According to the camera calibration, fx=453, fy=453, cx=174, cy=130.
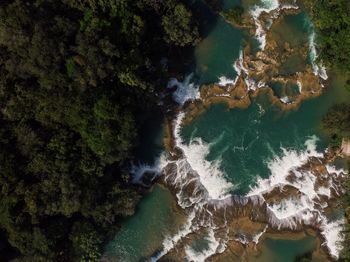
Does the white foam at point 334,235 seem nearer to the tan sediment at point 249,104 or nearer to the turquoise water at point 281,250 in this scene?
the tan sediment at point 249,104

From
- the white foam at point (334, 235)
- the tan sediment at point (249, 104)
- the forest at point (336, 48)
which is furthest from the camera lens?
the white foam at point (334, 235)

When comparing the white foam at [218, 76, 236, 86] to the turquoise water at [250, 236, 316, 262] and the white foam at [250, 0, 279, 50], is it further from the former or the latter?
the turquoise water at [250, 236, 316, 262]

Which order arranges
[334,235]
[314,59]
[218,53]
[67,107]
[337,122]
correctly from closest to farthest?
1. [67,107]
2. [337,122]
3. [314,59]
4. [218,53]
5. [334,235]

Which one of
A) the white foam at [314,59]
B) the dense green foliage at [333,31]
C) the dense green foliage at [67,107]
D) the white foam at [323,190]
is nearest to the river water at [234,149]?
the white foam at [314,59]

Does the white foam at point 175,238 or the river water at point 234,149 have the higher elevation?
the river water at point 234,149

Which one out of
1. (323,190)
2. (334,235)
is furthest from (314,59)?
(334,235)

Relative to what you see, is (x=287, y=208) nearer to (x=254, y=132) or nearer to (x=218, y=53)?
(x=254, y=132)

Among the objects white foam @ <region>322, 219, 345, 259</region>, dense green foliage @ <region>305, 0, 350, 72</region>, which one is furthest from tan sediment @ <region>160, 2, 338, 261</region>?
dense green foliage @ <region>305, 0, 350, 72</region>
